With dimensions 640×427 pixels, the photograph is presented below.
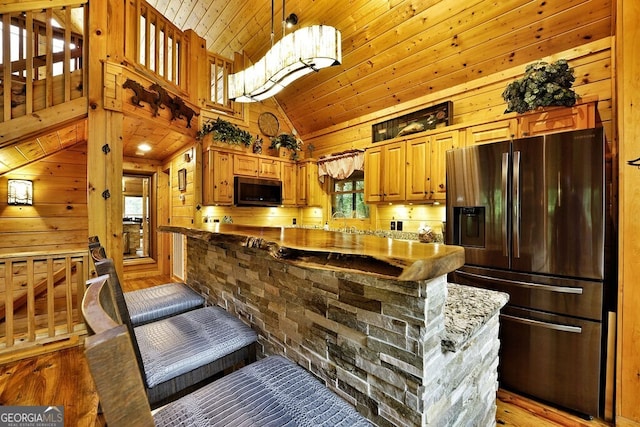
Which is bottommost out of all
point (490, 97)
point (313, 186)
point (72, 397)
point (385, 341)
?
point (72, 397)

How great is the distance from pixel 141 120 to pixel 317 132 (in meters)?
2.96

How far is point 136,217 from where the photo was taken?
6.38 metres

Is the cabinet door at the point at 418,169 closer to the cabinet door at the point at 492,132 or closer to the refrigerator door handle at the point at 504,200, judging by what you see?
the cabinet door at the point at 492,132

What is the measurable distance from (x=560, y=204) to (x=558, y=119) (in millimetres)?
977

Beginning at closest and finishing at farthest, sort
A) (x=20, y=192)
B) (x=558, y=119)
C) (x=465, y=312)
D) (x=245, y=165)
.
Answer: (x=465, y=312), (x=558, y=119), (x=20, y=192), (x=245, y=165)

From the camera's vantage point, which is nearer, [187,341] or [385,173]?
[187,341]

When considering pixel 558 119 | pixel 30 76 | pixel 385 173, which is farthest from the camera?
pixel 385 173

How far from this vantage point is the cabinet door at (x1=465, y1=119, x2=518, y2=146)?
8.80 ft

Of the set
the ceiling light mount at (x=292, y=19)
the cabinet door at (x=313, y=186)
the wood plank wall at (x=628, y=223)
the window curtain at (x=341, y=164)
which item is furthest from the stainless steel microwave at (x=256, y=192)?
the wood plank wall at (x=628, y=223)

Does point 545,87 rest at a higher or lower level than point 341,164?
higher

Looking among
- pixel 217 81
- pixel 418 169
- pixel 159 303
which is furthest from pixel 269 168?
pixel 159 303

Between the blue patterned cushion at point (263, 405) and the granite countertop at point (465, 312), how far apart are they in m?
0.38

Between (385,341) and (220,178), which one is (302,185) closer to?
(220,178)

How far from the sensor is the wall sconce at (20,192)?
4047 mm
